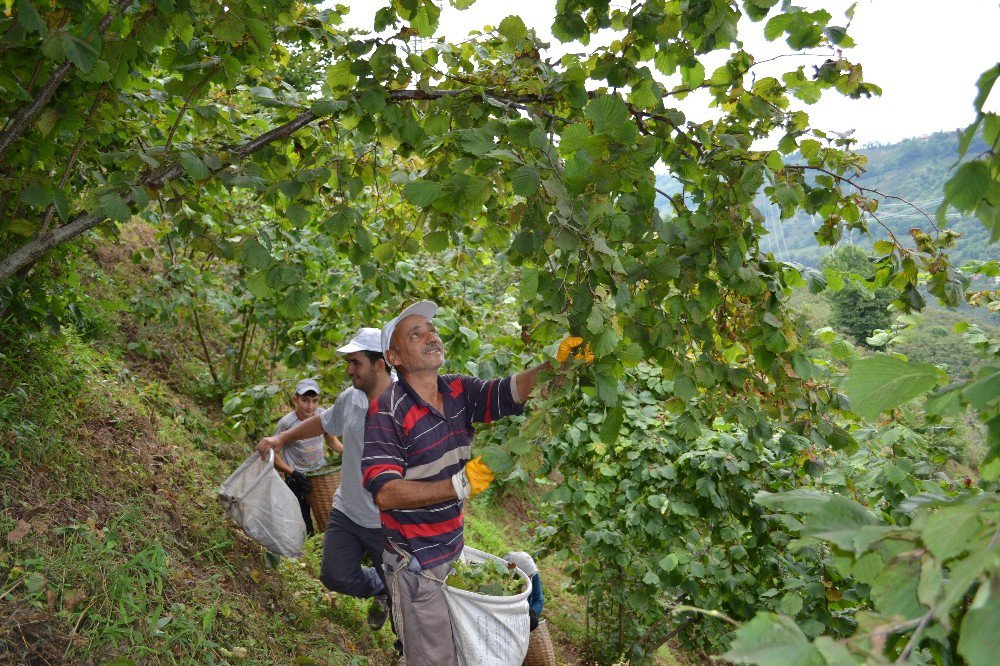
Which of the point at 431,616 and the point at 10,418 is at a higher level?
the point at 10,418

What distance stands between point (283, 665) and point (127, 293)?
490 centimetres

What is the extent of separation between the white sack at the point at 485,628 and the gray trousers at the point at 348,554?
862 millimetres

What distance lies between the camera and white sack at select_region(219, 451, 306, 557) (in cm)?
390

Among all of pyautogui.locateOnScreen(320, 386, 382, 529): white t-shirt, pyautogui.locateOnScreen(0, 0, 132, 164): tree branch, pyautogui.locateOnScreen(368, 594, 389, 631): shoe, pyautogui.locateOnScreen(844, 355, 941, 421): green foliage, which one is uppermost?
pyautogui.locateOnScreen(0, 0, 132, 164): tree branch

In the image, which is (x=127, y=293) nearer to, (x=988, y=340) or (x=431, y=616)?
(x=431, y=616)

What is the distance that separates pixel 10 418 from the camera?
12.3ft

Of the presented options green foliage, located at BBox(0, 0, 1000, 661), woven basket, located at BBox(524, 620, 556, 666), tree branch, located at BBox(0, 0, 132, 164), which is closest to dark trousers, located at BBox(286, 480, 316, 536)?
green foliage, located at BBox(0, 0, 1000, 661)

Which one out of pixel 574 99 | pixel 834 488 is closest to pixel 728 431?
pixel 834 488

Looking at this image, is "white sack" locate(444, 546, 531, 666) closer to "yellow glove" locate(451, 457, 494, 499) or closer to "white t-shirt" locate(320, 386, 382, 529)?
"yellow glove" locate(451, 457, 494, 499)

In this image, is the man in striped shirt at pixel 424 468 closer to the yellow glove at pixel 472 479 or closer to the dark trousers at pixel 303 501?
the yellow glove at pixel 472 479

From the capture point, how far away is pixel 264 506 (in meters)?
3.90

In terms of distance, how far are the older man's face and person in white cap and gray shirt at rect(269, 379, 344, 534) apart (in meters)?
1.44

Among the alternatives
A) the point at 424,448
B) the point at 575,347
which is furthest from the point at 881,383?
the point at 424,448

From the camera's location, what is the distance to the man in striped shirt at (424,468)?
108 inches
